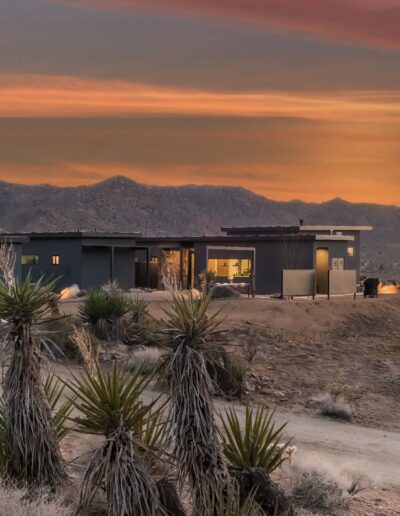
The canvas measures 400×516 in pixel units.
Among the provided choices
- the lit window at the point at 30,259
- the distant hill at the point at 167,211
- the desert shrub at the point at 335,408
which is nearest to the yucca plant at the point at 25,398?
the desert shrub at the point at 335,408

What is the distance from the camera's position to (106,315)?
24359 mm

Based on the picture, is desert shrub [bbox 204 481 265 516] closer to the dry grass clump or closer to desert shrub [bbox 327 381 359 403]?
the dry grass clump

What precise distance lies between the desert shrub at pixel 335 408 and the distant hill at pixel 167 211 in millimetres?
99330

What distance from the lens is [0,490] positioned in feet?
27.0

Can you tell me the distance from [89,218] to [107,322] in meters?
120

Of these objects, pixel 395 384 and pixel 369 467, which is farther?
pixel 395 384

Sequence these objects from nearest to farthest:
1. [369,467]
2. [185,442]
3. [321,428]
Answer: [185,442] → [369,467] → [321,428]

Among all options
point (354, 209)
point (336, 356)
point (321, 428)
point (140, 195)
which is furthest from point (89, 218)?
point (321, 428)

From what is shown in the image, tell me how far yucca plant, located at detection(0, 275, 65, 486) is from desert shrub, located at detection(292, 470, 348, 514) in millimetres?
3441

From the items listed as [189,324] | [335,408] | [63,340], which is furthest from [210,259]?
[189,324]

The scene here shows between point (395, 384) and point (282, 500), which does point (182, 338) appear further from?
point (395, 384)

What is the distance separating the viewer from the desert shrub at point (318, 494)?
33.6ft

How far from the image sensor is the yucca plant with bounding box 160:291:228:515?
8.05 meters

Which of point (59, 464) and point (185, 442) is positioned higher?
point (185, 442)
